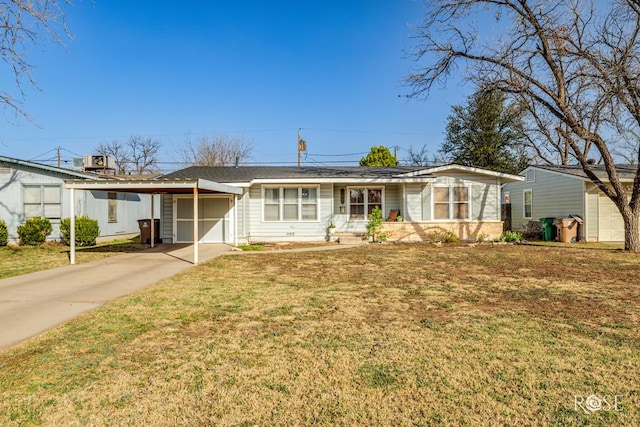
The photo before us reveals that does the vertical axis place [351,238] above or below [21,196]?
below

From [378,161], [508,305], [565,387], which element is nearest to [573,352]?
[565,387]

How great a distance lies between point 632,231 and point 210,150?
105 feet

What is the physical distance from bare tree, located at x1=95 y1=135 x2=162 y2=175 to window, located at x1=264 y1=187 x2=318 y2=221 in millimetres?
36187

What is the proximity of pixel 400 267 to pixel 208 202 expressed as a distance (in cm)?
869

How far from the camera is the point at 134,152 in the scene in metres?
47.1

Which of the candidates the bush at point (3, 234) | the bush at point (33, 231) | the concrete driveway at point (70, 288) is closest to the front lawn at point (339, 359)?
the concrete driveway at point (70, 288)

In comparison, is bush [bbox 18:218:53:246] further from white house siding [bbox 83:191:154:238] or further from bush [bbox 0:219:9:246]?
white house siding [bbox 83:191:154:238]

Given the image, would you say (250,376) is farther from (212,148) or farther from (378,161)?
(212,148)

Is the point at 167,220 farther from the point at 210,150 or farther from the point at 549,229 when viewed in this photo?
the point at 210,150

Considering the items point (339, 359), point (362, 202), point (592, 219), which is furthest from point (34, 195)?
point (592, 219)

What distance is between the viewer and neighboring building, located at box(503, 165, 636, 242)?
15227mm

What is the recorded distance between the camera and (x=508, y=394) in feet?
9.06

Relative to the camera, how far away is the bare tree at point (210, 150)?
34781 millimetres

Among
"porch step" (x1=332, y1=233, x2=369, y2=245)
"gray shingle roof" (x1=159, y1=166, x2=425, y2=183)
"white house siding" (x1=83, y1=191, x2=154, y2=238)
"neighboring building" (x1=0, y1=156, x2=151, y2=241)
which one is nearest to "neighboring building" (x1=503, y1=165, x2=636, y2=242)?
"gray shingle roof" (x1=159, y1=166, x2=425, y2=183)
